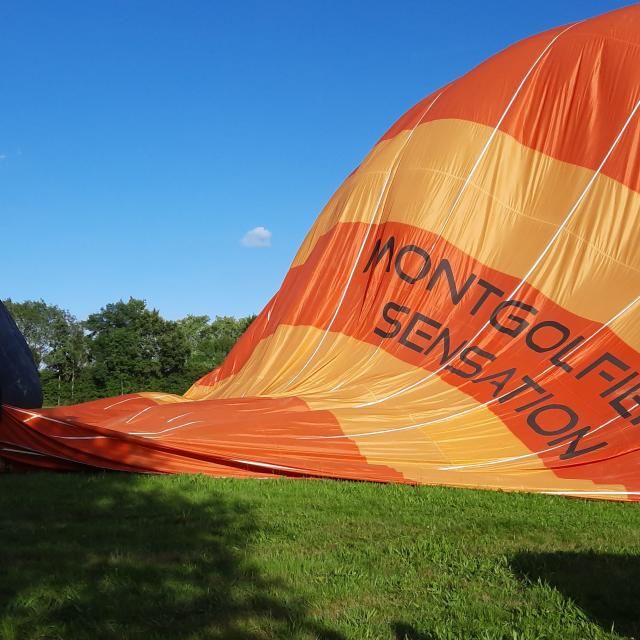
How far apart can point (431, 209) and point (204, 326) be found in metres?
58.2

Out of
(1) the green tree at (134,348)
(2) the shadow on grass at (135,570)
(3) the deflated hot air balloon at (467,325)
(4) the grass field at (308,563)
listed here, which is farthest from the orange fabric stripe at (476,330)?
(1) the green tree at (134,348)

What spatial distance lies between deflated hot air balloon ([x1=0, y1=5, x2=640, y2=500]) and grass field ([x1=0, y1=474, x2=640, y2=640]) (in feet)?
1.79

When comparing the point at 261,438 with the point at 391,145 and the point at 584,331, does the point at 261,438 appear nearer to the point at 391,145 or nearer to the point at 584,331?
the point at 584,331

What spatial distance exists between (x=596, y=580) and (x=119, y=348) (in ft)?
133

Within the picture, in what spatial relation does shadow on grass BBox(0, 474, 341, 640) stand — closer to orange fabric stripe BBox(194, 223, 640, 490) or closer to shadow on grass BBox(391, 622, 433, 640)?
shadow on grass BBox(391, 622, 433, 640)

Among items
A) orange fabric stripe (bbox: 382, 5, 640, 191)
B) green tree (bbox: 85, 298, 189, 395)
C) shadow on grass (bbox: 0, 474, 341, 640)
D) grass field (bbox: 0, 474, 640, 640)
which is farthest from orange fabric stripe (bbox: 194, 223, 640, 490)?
green tree (bbox: 85, 298, 189, 395)

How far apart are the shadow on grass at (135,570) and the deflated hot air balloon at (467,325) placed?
1.13 meters

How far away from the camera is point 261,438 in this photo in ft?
20.9

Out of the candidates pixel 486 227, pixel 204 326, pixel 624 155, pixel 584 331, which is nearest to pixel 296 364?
pixel 486 227

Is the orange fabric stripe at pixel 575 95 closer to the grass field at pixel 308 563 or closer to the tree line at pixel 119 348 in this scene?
the grass field at pixel 308 563

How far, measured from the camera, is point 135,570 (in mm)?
3635

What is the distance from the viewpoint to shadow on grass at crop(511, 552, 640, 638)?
315cm

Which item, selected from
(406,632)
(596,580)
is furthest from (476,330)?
(406,632)

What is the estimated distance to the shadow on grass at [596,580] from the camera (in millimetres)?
3150
